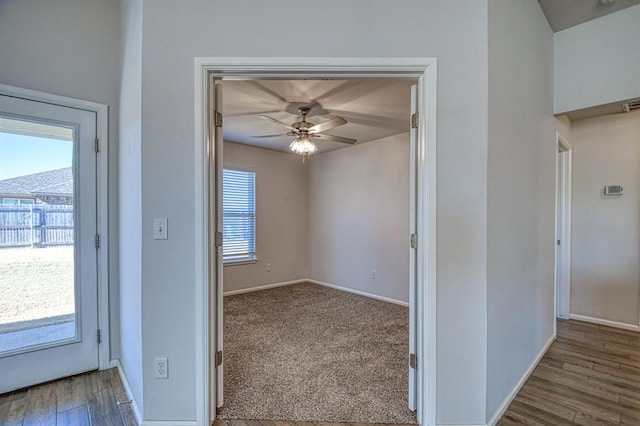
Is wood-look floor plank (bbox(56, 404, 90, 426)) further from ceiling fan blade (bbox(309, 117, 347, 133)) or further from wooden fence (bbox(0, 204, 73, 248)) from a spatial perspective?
ceiling fan blade (bbox(309, 117, 347, 133))

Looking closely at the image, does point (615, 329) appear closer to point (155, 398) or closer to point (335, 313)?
point (335, 313)

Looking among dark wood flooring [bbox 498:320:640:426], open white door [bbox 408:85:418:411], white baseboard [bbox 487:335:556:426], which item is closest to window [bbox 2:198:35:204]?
open white door [bbox 408:85:418:411]

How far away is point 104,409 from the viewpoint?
6.35ft

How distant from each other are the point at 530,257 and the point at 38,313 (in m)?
3.71

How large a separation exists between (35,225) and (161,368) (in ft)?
4.92

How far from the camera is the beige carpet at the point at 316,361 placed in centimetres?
194

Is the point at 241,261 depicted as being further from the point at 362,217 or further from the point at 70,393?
the point at 70,393

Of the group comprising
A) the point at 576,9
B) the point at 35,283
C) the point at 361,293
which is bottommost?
the point at 361,293

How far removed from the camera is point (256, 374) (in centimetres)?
238

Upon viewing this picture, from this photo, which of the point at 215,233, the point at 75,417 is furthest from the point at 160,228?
the point at 75,417

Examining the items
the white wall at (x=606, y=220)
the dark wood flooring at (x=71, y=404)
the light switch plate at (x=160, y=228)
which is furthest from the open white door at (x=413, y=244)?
the white wall at (x=606, y=220)

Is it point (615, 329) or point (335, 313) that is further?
point (335, 313)

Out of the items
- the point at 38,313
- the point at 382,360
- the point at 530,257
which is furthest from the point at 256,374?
the point at 530,257

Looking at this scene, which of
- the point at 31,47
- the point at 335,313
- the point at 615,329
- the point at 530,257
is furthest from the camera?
the point at 335,313
